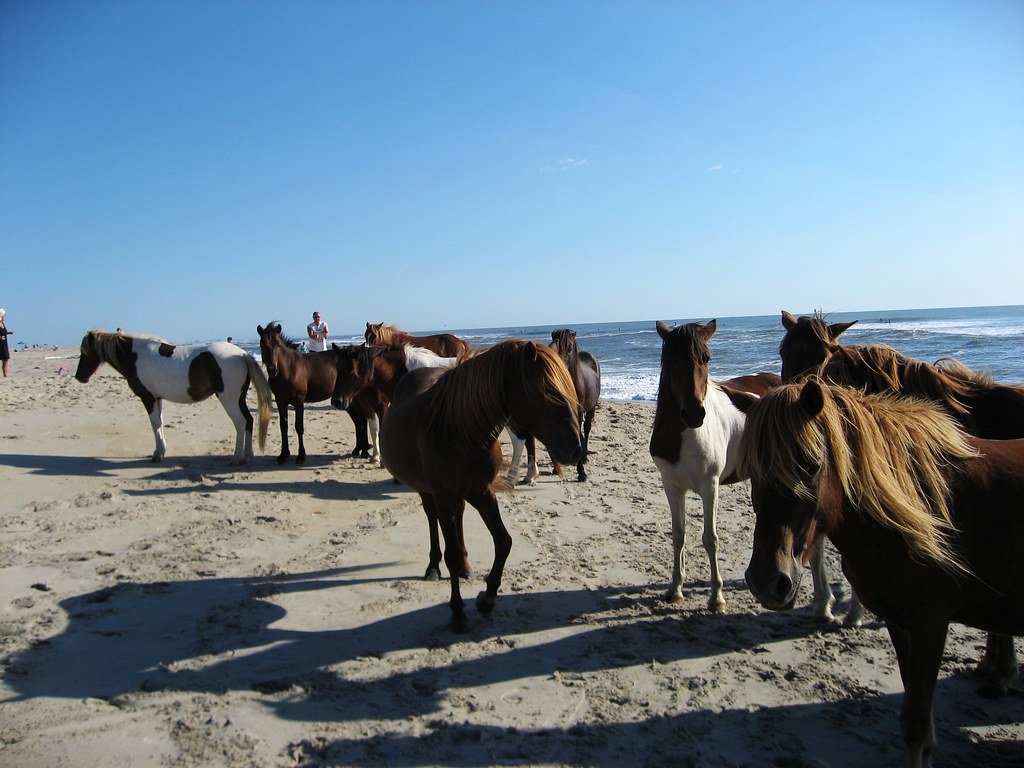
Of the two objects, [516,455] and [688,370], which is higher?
[688,370]

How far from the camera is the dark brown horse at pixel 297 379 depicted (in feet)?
28.8

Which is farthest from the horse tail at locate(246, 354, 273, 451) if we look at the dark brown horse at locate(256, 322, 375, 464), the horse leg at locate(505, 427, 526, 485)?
the horse leg at locate(505, 427, 526, 485)

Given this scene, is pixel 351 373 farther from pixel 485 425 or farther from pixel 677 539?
pixel 677 539

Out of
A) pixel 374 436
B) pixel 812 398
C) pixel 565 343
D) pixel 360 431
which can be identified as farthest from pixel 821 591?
pixel 360 431

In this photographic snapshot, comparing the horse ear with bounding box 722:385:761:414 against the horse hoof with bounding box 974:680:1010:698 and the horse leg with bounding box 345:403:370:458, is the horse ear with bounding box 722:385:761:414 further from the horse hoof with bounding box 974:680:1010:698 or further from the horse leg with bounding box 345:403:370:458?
the horse leg with bounding box 345:403:370:458

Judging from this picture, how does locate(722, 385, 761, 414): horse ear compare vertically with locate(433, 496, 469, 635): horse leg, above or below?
above

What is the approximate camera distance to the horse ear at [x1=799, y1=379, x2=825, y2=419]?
2143 millimetres

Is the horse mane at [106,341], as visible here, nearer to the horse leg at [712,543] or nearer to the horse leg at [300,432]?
the horse leg at [300,432]

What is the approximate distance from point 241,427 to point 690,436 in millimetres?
6772

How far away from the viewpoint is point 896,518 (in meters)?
2.23

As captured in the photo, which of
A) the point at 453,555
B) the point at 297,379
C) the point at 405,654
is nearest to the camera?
the point at 405,654

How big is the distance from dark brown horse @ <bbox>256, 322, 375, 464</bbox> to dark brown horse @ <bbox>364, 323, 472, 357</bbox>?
789mm

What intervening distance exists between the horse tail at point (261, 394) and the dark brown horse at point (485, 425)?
529 cm

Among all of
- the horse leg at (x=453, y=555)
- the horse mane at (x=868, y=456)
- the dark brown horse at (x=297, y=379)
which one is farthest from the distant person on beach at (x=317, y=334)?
the horse mane at (x=868, y=456)
